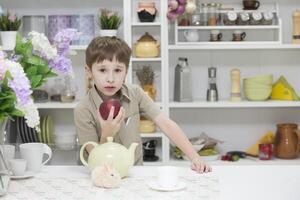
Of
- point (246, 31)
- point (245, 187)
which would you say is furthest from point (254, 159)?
point (245, 187)

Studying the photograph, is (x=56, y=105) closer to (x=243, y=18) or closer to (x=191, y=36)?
(x=191, y=36)

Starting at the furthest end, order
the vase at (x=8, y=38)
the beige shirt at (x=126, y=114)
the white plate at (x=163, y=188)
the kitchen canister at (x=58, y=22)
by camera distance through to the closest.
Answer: the kitchen canister at (x=58, y=22) → the vase at (x=8, y=38) → the beige shirt at (x=126, y=114) → the white plate at (x=163, y=188)

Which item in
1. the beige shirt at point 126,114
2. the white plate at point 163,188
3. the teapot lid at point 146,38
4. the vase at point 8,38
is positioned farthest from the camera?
the teapot lid at point 146,38

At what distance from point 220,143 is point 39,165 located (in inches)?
82.5

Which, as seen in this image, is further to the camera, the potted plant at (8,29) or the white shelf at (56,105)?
the white shelf at (56,105)

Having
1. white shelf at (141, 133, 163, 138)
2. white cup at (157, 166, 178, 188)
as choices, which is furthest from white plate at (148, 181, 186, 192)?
white shelf at (141, 133, 163, 138)

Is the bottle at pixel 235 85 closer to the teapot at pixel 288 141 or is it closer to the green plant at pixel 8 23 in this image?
the teapot at pixel 288 141

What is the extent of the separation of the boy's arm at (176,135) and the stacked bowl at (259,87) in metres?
1.49

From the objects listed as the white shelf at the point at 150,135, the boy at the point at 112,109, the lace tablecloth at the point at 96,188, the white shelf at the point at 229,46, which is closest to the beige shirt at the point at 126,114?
the boy at the point at 112,109

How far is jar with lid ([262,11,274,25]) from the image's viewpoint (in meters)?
3.43

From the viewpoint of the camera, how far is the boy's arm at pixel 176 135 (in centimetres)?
201

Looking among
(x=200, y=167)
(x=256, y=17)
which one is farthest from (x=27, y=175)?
(x=256, y=17)

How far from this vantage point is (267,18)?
3.43m

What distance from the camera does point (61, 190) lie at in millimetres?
1621
